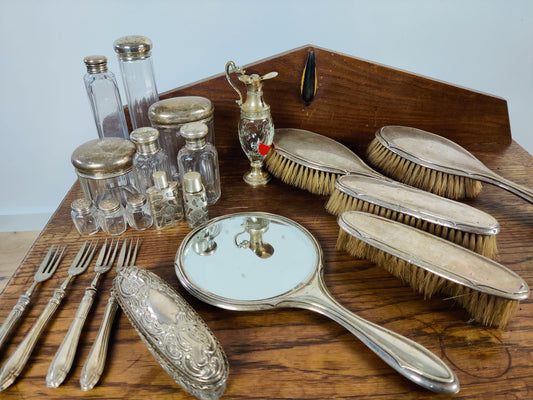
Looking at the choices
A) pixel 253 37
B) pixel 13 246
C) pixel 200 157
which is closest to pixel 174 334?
pixel 200 157

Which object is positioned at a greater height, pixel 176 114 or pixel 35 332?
pixel 176 114

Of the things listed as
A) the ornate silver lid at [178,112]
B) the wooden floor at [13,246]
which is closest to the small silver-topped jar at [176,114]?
the ornate silver lid at [178,112]

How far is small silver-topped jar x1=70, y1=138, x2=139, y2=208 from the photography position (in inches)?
18.6

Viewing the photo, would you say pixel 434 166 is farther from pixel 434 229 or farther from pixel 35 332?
pixel 35 332

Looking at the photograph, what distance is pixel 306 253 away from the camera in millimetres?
469

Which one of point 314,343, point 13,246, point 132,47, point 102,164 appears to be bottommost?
point 13,246

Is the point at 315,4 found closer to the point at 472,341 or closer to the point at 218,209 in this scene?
the point at 218,209

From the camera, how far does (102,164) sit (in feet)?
1.55

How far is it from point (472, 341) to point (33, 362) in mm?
420

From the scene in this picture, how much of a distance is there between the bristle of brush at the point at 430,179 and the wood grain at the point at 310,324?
0.02 m

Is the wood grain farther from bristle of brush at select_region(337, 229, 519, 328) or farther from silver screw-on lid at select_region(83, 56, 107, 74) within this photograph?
silver screw-on lid at select_region(83, 56, 107, 74)

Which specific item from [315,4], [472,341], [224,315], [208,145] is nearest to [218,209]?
[208,145]

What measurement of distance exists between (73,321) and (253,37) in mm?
643

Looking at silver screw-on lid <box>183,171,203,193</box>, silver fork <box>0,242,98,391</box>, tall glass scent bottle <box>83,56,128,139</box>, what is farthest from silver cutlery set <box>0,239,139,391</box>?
tall glass scent bottle <box>83,56,128,139</box>
